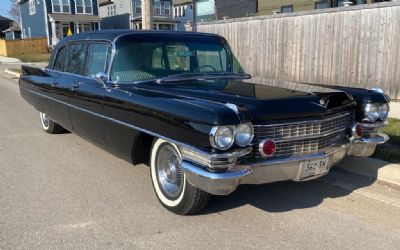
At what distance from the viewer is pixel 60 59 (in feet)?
21.6

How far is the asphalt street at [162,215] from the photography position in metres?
3.52

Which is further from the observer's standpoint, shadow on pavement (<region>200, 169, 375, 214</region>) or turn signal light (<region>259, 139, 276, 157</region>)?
shadow on pavement (<region>200, 169, 375, 214</region>)

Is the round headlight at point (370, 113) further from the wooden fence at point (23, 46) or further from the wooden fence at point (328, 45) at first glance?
the wooden fence at point (23, 46)

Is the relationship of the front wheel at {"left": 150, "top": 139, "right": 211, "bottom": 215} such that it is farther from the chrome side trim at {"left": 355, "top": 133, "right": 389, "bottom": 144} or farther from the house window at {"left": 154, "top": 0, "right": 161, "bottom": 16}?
the house window at {"left": 154, "top": 0, "right": 161, "bottom": 16}

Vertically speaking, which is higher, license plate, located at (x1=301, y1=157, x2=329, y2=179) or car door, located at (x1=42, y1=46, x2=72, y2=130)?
car door, located at (x1=42, y1=46, x2=72, y2=130)

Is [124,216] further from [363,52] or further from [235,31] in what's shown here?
[235,31]

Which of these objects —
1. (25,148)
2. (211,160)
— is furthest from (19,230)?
(25,148)

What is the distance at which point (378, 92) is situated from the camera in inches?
184

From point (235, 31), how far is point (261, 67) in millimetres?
1581

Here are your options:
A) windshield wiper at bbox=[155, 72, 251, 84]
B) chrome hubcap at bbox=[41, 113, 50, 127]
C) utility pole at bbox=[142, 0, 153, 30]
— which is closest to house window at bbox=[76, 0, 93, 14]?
utility pole at bbox=[142, 0, 153, 30]

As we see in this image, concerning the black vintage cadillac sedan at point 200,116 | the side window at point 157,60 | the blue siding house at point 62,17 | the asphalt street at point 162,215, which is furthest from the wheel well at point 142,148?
the blue siding house at point 62,17

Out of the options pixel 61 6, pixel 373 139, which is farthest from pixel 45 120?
pixel 61 6

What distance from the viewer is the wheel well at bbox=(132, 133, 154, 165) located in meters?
4.29

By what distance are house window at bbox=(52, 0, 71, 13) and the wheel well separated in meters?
41.6
